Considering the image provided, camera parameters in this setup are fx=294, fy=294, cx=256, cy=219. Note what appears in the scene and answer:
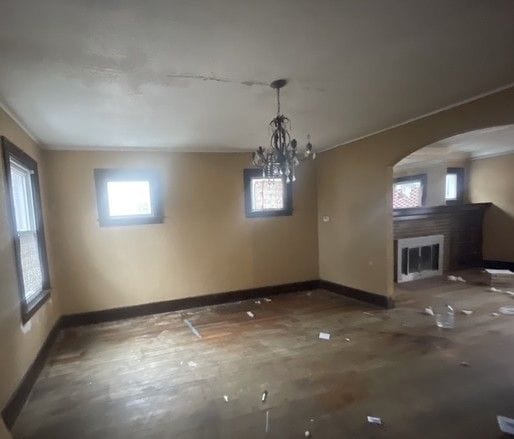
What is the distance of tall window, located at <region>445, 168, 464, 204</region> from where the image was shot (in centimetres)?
674

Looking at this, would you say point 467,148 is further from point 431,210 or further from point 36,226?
point 36,226

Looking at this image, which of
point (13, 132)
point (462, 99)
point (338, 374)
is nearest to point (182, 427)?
point (338, 374)

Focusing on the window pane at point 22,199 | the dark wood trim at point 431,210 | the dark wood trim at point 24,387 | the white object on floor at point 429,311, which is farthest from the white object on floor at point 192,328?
the dark wood trim at point 431,210

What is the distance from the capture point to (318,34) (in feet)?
5.42

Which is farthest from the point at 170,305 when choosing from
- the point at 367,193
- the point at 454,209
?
the point at 454,209

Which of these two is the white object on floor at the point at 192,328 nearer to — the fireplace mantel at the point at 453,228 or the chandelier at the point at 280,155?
the chandelier at the point at 280,155

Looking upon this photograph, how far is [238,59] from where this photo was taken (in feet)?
6.22

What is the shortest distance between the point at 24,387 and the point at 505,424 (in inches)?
138

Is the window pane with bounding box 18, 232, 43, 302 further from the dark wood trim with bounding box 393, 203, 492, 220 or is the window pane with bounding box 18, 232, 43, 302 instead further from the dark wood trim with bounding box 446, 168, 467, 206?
the dark wood trim with bounding box 446, 168, 467, 206

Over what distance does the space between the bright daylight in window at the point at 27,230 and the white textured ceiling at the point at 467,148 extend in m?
4.84

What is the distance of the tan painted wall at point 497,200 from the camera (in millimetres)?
6004

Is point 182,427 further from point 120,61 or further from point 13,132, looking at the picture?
point 13,132

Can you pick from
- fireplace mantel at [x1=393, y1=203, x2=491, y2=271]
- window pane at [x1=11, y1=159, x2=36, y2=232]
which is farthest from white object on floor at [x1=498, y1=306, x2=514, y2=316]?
window pane at [x1=11, y1=159, x2=36, y2=232]

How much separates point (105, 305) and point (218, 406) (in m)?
2.64
